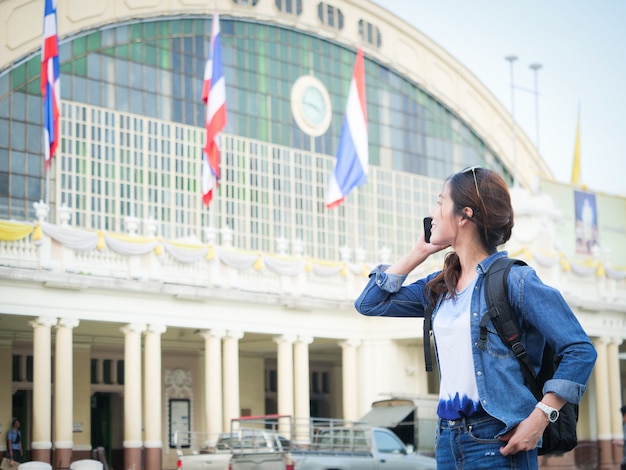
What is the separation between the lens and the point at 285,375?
32281 millimetres

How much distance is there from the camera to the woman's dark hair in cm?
452

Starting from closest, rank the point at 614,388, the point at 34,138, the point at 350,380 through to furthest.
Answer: the point at 34,138 → the point at 350,380 → the point at 614,388

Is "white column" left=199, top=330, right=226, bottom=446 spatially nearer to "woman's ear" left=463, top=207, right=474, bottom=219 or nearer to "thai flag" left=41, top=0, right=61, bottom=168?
"thai flag" left=41, top=0, right=61, bottom=168

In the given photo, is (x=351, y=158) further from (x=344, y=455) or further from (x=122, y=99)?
(x=344, y=455)

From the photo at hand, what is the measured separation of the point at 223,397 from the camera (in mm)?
32188

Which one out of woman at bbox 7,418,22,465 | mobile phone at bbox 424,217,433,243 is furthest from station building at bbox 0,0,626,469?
mobile phone at bbox 424,217,433,243

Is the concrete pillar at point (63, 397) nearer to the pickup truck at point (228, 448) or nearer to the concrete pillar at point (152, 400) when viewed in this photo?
the concrete pillar at point (152, 400)

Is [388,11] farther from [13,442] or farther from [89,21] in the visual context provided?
[13,442]

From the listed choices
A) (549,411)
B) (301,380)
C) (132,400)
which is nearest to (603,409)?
(301,380)

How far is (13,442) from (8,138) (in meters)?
8.97

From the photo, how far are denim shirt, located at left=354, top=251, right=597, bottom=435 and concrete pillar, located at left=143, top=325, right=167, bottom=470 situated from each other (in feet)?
80.5

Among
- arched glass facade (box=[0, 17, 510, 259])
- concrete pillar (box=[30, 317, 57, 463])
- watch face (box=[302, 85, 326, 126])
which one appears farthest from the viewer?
watch face (box=[302, 85, 326, 126])

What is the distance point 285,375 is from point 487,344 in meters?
28.2

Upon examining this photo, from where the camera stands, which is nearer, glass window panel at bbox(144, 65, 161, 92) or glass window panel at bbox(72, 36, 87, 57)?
glass window panel at bbox(72, 36, 87, 57)
